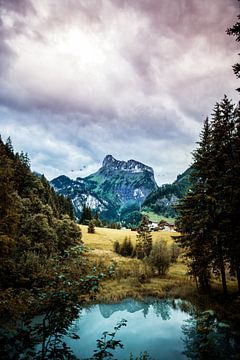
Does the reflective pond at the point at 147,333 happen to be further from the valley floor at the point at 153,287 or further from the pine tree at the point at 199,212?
the pine tree at the point at 199,212

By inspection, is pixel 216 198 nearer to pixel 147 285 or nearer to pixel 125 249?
pixel 147 285

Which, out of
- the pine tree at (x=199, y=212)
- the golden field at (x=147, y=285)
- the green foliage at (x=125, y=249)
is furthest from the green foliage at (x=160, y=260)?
the green foliage at (x=125, y=249)

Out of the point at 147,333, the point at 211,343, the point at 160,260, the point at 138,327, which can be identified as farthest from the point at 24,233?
the point at 211,343

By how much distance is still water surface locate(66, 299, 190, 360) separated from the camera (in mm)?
14195

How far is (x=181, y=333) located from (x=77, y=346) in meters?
6.79

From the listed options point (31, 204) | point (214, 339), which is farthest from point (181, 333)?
point (31, 204)

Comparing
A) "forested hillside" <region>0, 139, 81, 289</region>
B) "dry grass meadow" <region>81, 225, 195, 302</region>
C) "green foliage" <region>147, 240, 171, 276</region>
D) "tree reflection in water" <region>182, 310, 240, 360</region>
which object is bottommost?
"tree reflection in water" <region>182, 310, 240, 360</region>

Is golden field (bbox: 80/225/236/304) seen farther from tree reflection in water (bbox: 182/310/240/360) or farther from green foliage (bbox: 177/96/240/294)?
tree reflection in water (bbox: 182/310/240/360)

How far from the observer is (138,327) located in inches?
Answer: 727

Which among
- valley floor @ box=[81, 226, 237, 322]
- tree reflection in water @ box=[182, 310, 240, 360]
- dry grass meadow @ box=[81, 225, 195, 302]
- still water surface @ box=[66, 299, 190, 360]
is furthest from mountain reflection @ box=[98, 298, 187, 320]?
tree reflection in water @ box=[182, 310, 240, 360]

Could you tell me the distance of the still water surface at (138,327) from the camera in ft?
46.6

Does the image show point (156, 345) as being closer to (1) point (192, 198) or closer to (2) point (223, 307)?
(2) point (223, 307)

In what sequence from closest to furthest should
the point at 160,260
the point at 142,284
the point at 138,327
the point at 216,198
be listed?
the point at 138,327
the point at 216,198
the point at 142,284
the point at 160,260

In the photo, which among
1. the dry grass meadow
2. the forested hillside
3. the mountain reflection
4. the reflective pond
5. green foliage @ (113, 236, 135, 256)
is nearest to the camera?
the reflective pond
